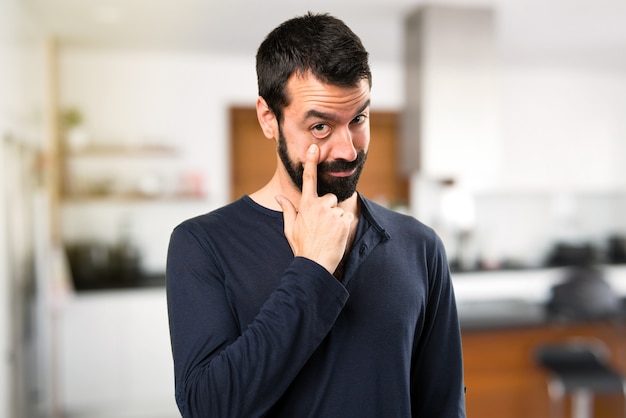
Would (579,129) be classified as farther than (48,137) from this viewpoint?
Yes

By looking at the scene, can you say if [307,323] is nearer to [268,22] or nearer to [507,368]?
[507,368]

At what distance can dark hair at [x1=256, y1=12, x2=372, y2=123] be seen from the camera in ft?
2.87

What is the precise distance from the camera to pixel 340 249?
854mm

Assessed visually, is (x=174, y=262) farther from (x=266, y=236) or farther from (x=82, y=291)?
(x=82, y=291)

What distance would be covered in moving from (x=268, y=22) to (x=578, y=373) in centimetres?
254

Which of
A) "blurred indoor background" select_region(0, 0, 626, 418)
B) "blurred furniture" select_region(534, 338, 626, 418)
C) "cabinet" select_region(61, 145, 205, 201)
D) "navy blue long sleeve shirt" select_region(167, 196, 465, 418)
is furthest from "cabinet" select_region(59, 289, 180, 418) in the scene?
"navy blue long sleeve shirt" select_region(167, 196, 465, 418)

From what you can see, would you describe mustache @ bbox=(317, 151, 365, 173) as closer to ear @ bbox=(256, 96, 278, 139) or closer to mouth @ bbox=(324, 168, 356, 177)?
mouth @ bbox=(324, 168, 356, 177)

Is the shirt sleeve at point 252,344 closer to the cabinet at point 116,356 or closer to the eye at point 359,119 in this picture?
the eye at point 359,119

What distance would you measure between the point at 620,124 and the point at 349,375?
5.29m

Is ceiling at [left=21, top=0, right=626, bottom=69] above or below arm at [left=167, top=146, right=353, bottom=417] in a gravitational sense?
above

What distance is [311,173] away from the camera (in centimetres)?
88

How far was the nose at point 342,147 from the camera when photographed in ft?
2.92

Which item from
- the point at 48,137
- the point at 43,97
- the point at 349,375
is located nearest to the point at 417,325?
the point at 349,375

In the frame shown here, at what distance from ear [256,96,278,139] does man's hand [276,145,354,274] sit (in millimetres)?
95
